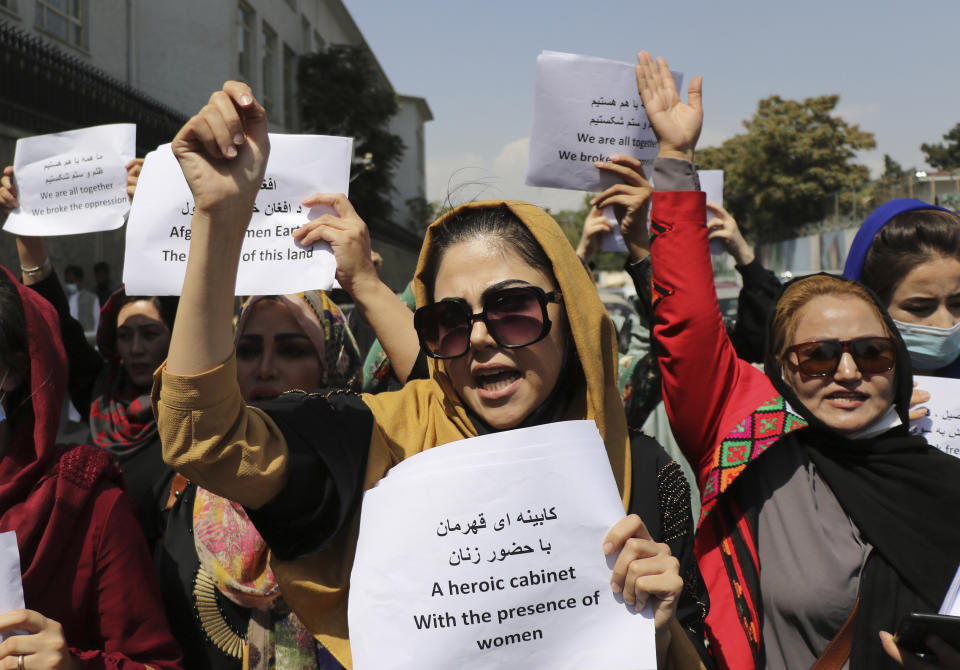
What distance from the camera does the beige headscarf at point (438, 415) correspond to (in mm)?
1571

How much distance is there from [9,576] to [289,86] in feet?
108

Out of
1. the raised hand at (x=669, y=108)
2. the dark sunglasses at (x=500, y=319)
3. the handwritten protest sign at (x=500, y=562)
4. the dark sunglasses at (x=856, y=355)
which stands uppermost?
the raised hand at (x=669, y=108)

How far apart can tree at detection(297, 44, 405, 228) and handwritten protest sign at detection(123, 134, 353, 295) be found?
98.3 ft

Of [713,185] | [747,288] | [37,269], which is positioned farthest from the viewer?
[713,185]

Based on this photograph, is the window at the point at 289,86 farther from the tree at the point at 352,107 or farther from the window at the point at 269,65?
the window at the point at 269,65

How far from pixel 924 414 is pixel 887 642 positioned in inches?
30.0

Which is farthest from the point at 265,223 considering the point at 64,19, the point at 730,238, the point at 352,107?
the point at 352,107

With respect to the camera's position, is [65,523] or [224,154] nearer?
[224,154]

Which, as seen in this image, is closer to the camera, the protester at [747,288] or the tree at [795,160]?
the protester at [747,288]

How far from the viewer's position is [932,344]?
2.42 meters

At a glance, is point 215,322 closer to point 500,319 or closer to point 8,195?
point 500,319

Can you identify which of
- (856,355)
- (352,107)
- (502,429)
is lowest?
(502,429)

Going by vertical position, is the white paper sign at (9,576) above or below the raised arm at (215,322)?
below

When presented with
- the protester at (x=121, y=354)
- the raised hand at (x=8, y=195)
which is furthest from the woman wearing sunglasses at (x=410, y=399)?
the raised hand at (x=8, y=195)
